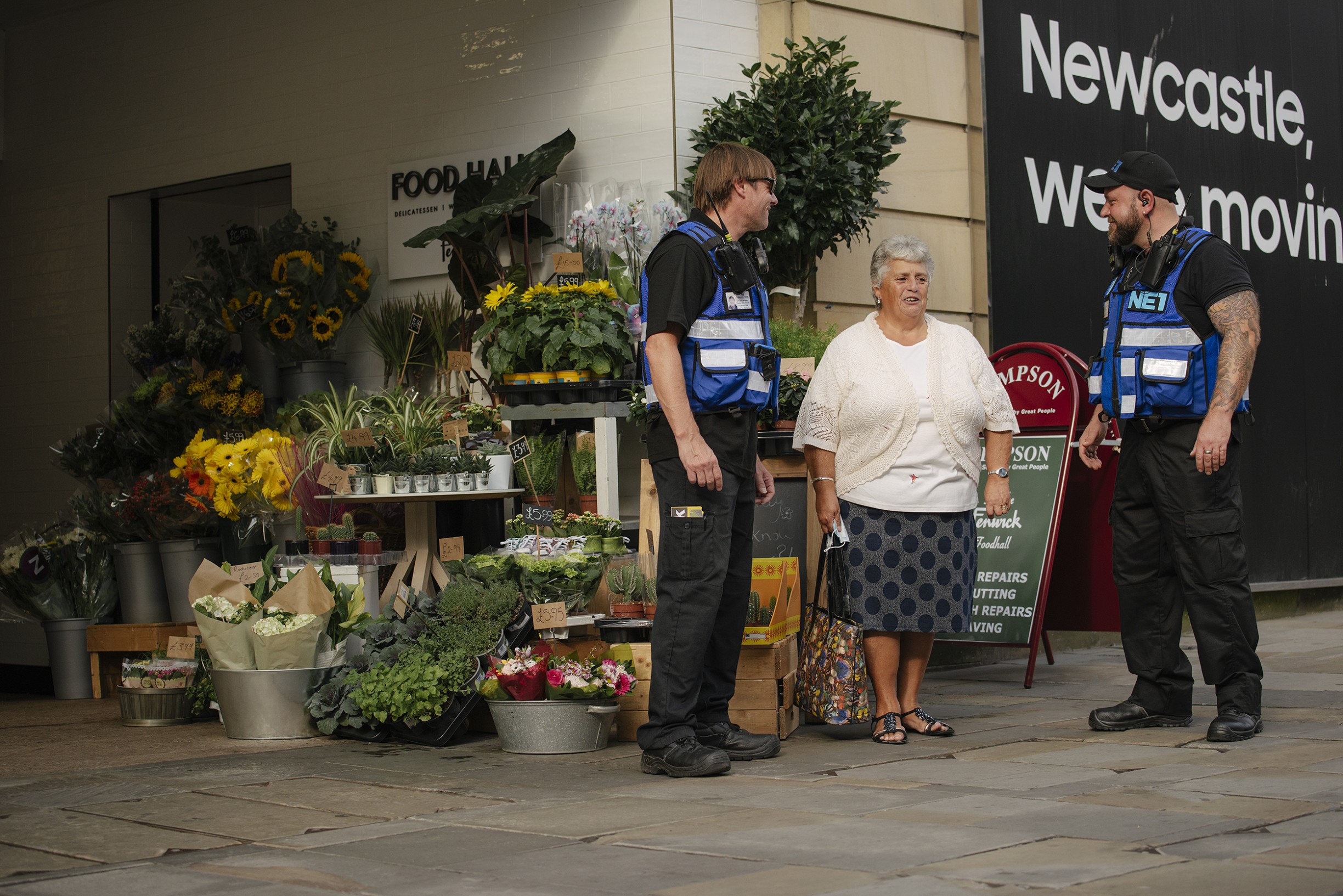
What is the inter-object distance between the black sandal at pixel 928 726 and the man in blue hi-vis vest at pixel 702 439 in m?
0.73

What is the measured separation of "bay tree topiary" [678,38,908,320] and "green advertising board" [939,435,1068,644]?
4.22 feet

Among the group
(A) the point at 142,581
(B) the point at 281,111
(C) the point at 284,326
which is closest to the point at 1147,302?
(C) the point at 284,326

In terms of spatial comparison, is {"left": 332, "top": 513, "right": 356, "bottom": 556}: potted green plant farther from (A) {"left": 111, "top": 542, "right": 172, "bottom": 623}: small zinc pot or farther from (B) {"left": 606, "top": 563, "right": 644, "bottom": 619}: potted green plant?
(A) {"left": 111, "top": 542, "right": 172, "bottom": 623}: small zinc pot

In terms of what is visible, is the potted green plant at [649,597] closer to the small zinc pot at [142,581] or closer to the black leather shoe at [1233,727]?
the black leather shoe at [1233,727]

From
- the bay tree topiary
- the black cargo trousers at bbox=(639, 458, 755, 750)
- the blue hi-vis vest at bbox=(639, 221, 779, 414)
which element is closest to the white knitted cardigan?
the blue hi-vis vest at bbox=(639, 221, 779, 414)

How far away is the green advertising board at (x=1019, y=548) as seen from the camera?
6.40 meters

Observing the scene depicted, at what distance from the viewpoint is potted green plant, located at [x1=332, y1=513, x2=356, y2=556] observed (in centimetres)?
572

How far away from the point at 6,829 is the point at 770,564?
2591 mm

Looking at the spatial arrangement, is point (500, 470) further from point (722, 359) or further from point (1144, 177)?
point (1144, 177)

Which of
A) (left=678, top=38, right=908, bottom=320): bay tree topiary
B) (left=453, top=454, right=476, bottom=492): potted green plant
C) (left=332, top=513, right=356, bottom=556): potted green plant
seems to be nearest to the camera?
(left=453, top=454, right=476, bottom=492): potted green plant

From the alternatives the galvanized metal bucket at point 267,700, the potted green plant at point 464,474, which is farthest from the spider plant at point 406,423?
the galvanized metal bucket at point 267,700

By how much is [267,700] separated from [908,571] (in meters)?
2.22

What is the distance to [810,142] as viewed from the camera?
241 inches

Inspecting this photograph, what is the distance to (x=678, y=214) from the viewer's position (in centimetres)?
620
